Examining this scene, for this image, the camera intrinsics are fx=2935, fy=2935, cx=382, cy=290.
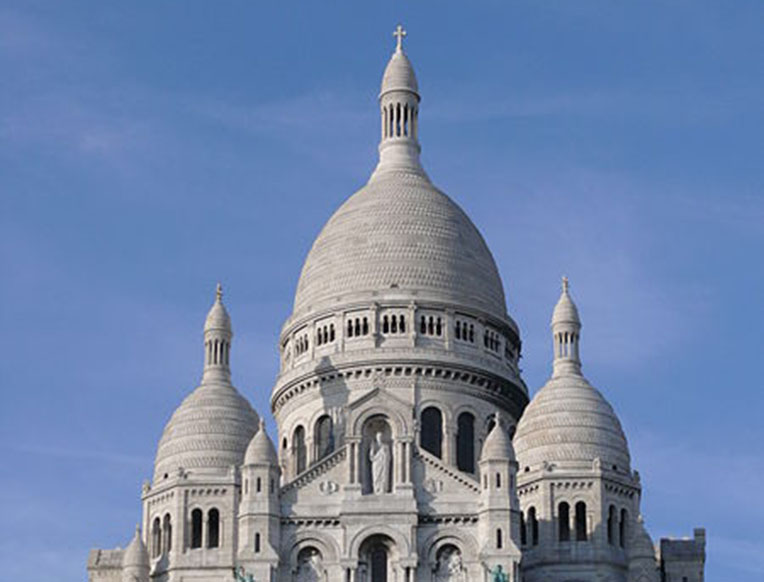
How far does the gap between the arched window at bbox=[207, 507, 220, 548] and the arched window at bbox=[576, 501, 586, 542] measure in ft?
52.1

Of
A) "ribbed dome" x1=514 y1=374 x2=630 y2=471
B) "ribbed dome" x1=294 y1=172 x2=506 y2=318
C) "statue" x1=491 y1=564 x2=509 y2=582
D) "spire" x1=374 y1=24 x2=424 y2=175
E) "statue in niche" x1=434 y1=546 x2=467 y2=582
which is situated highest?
"spire" x1=374 y1=24 x2=424 y2=175

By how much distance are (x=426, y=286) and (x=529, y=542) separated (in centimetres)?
1520

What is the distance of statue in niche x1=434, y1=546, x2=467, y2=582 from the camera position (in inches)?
4801

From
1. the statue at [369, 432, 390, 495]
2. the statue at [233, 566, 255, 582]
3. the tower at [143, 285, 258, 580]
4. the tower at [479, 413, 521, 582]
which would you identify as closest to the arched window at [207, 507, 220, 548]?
the tower at [143, 285, 258, 580]

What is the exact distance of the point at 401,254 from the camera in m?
139

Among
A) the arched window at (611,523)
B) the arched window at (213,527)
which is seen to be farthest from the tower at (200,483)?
the arched window at (611,523)

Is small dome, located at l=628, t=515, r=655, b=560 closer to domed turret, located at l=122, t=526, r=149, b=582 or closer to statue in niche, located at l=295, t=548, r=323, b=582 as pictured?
statue in niche, located at l=295, t=548, r=323, b=582

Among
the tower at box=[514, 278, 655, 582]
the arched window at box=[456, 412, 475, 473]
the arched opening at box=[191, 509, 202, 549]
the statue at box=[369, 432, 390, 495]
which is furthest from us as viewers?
the arched window at box=[456, 412, 475, 473]

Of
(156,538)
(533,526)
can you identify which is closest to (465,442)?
(533,526)

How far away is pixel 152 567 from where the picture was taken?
427 ft

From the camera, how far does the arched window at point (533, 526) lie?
129 m

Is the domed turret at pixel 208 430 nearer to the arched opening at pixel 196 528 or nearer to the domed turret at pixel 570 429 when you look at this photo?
the arched opening at pixel 196 528

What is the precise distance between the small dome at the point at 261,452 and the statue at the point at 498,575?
35.1 ft

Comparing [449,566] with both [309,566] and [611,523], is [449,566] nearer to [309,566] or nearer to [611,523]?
[309,566]
